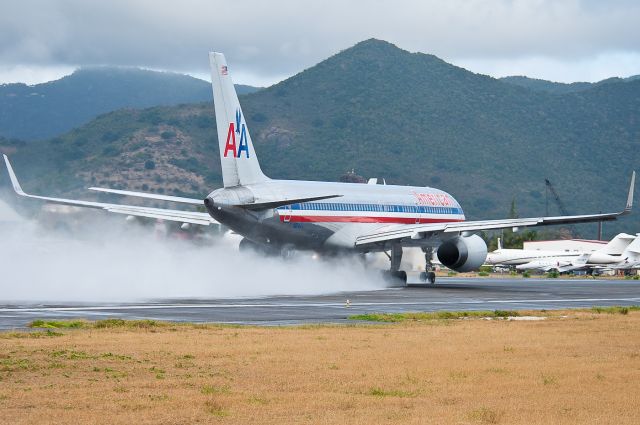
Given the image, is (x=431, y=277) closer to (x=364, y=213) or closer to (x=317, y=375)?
(x=364, y=213)

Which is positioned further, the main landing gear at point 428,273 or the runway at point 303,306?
the main landing gear at point 428,273

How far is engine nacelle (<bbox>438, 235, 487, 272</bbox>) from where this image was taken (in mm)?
58906

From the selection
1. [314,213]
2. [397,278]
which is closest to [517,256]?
[397,278]

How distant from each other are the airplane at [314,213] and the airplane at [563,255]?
43772mm

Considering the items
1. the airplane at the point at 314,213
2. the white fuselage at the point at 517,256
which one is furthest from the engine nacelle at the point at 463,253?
the white fuselage at the point at 517,256

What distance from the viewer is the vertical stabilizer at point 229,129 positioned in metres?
50.4

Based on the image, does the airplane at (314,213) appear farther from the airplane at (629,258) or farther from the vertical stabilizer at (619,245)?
the vertical stabilizer at (619,245)

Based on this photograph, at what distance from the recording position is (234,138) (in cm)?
5062

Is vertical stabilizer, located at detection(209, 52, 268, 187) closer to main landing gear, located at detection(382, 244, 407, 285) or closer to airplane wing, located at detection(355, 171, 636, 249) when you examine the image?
airplane wing, located at detection(355, 171, 636, 249)

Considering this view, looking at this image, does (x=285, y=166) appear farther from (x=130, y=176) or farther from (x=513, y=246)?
(x=513, y=246)

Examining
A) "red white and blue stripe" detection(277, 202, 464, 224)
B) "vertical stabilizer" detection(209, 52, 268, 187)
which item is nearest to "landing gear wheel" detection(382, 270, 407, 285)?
"red white and blue stripe" detection(277, 202, 464, 224)

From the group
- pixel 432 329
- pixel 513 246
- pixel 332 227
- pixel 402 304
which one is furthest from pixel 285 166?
pixel 432 329

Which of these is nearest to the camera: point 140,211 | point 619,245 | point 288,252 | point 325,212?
point 140,211

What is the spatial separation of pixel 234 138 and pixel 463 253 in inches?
616
